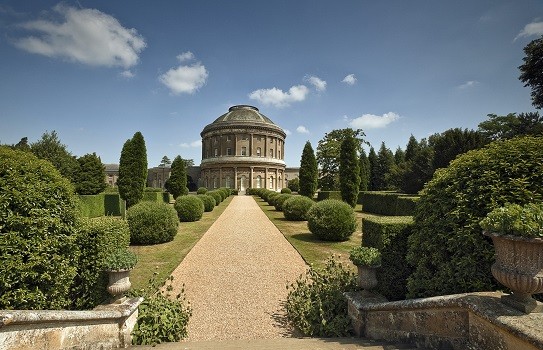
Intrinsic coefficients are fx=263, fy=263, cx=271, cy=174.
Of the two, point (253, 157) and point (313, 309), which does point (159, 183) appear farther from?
point (313, 309)

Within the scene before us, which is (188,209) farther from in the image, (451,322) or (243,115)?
(243,115)

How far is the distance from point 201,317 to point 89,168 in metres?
30.4

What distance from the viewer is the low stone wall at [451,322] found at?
238cm

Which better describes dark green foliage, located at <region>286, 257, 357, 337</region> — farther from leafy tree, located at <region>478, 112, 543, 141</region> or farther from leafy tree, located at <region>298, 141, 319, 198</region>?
leafy tree, located at <region>478, 112, 543, 141</region>

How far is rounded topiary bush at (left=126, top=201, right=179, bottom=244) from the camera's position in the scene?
10.9m

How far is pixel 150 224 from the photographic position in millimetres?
11031

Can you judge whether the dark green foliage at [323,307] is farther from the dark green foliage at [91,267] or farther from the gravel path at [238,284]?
the dark green foliage at [91,267]

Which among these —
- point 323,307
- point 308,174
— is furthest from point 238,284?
point 308,174

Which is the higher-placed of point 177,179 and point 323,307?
point 177,179

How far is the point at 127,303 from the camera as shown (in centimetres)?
429

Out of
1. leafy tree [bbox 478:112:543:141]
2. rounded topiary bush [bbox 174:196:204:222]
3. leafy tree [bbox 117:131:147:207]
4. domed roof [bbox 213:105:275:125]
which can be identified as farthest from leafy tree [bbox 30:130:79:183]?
leafy tree [bbox 478:112:543:141]

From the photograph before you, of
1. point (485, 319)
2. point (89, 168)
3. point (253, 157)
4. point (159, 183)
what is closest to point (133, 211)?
point (485, 319)

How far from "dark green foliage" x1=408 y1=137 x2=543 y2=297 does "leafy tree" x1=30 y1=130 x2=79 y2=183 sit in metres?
29.5

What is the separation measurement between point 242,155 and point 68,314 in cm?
5720
